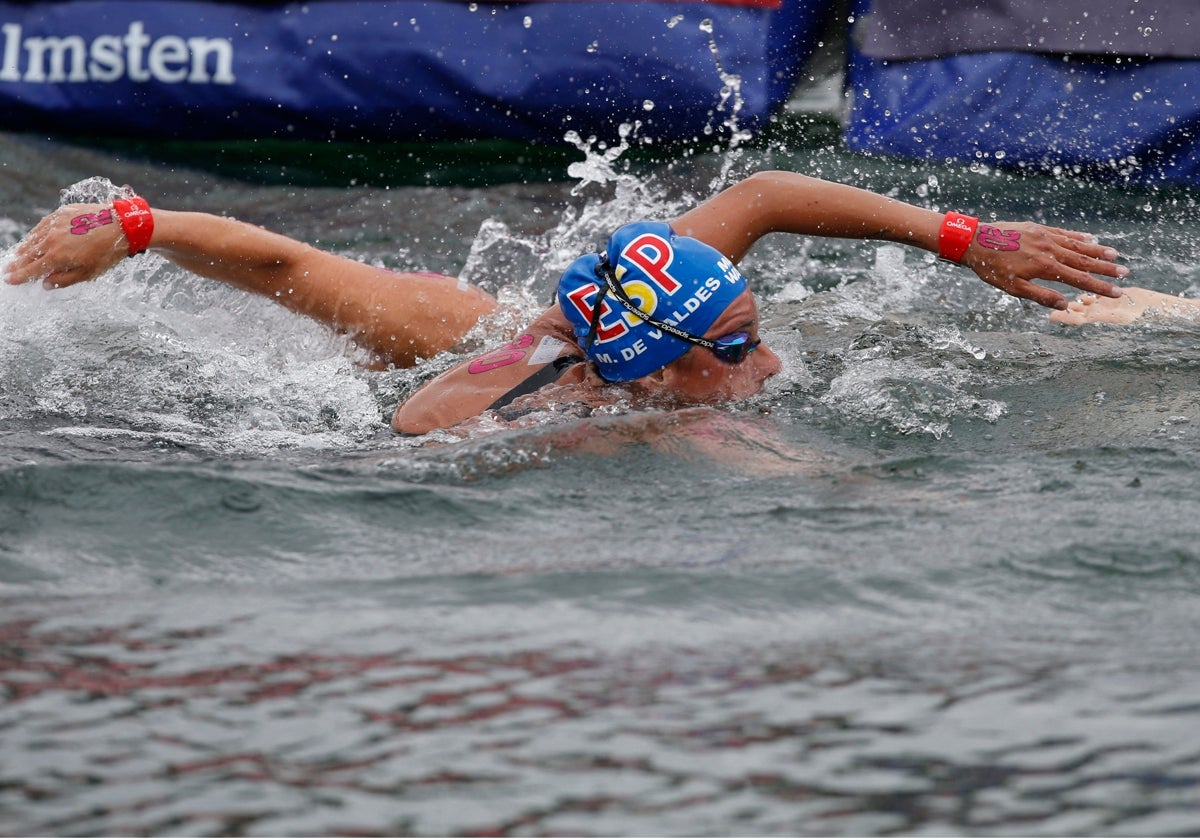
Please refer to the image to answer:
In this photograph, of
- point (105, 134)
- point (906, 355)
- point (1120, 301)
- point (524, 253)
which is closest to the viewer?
point (906, 355)

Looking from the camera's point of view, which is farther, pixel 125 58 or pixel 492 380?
pixel 125 58

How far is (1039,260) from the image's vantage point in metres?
4.30

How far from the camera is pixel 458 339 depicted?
4922 millimetres

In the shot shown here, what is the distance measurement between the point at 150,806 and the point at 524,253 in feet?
15.7

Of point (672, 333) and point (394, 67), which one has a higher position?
point (394, 67)

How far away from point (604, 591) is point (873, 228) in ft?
6.21

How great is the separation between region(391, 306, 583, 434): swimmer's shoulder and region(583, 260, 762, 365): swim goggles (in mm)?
160

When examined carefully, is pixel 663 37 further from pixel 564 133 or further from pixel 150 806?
pixel 150 806

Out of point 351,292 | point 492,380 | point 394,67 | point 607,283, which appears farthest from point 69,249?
point 394,67

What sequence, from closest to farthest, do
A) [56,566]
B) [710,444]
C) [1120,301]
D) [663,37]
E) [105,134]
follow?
[56,566]
[710,444]
[1120,301]
[663,37]
[105,134]

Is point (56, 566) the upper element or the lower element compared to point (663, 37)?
lower

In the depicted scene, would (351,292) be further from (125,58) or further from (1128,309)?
(125,58)

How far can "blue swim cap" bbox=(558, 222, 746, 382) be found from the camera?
406 cm

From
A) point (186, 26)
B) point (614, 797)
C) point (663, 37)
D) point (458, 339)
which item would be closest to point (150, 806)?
point (614, 797)
